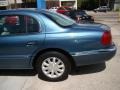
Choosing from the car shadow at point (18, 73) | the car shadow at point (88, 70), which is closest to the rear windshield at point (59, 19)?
the car shadow at point (88, 70)

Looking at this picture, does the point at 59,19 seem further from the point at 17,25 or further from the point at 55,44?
the point at 17,25

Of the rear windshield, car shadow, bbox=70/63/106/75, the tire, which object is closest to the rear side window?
the rear windshield

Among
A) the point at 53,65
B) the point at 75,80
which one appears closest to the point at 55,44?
the point at 53,65

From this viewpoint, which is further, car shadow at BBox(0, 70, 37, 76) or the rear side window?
car shadow at BBox(0, 70, 37, 76)

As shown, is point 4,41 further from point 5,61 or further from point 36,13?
point 36,13

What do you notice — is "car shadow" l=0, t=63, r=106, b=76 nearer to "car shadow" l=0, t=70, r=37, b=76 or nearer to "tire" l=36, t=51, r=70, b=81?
"car shadow" l=0, t=70, r=37, b=76

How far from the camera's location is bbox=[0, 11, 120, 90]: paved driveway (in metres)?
6.42

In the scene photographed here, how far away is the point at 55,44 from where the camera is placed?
6.69 meters

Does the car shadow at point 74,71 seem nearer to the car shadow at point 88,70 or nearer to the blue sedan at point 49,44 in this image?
the car shadow at point 88,70

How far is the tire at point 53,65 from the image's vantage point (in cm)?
675

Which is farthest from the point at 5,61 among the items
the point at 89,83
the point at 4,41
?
the point at 89,83

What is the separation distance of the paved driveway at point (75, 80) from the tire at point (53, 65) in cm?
15

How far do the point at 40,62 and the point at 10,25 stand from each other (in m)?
1.09

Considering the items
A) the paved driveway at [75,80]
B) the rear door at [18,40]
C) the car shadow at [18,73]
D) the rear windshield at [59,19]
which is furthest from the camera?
the car shadow at [18,73]
